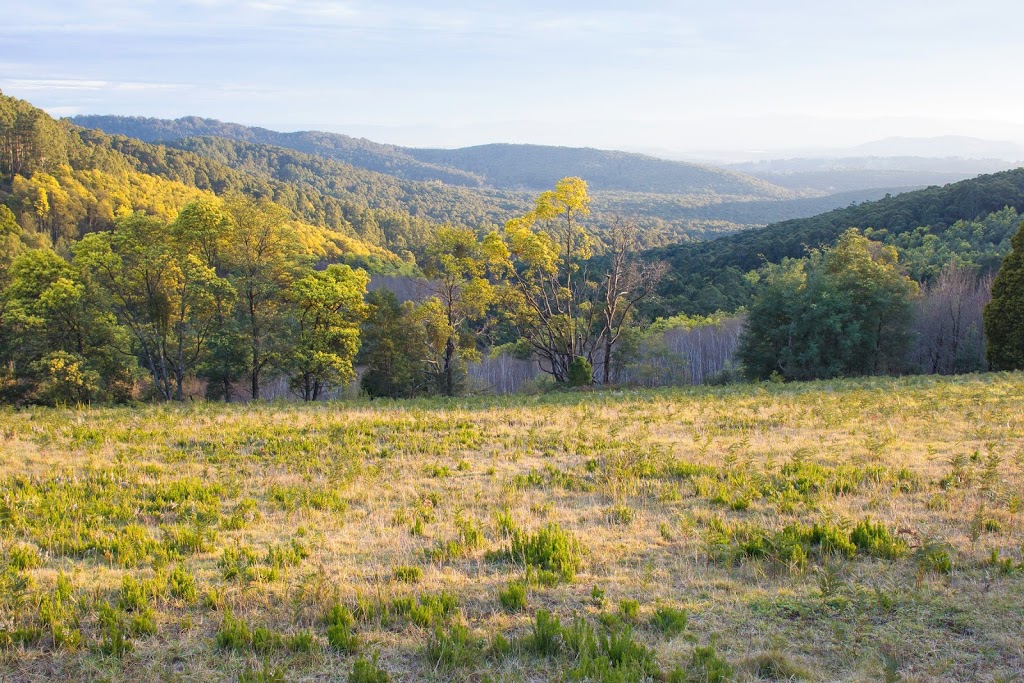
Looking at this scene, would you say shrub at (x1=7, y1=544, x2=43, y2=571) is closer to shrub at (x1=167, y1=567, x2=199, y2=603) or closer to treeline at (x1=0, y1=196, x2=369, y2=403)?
shrub at (x1=167, y1=567, x2=199, y2=603)

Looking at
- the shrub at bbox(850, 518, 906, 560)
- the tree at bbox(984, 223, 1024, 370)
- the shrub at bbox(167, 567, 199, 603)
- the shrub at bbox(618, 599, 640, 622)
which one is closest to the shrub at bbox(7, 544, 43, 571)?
the shrub at bbox(167, 567, 199, 603)

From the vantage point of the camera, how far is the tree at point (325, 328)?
31609 mm

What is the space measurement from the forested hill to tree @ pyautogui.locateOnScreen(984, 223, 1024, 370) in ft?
83.3

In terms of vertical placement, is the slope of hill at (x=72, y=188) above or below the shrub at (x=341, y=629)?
above

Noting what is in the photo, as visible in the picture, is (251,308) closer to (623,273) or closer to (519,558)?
(623,273)

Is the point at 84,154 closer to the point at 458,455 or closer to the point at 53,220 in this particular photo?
the point at 53,220

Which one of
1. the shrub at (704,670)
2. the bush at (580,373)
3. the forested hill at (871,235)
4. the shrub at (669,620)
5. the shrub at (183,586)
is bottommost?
the bush at (580,373)

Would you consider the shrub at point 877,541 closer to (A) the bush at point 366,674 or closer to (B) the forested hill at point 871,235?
(A) the bush at point 366,674

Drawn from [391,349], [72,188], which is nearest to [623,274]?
[391,349]

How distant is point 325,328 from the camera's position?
3306 centimetres

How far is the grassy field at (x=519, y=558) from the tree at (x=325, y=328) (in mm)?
18521

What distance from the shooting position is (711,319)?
167 ft

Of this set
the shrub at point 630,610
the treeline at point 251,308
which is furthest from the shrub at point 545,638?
the treeline at point 251,308

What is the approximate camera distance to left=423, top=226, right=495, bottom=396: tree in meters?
33.9
